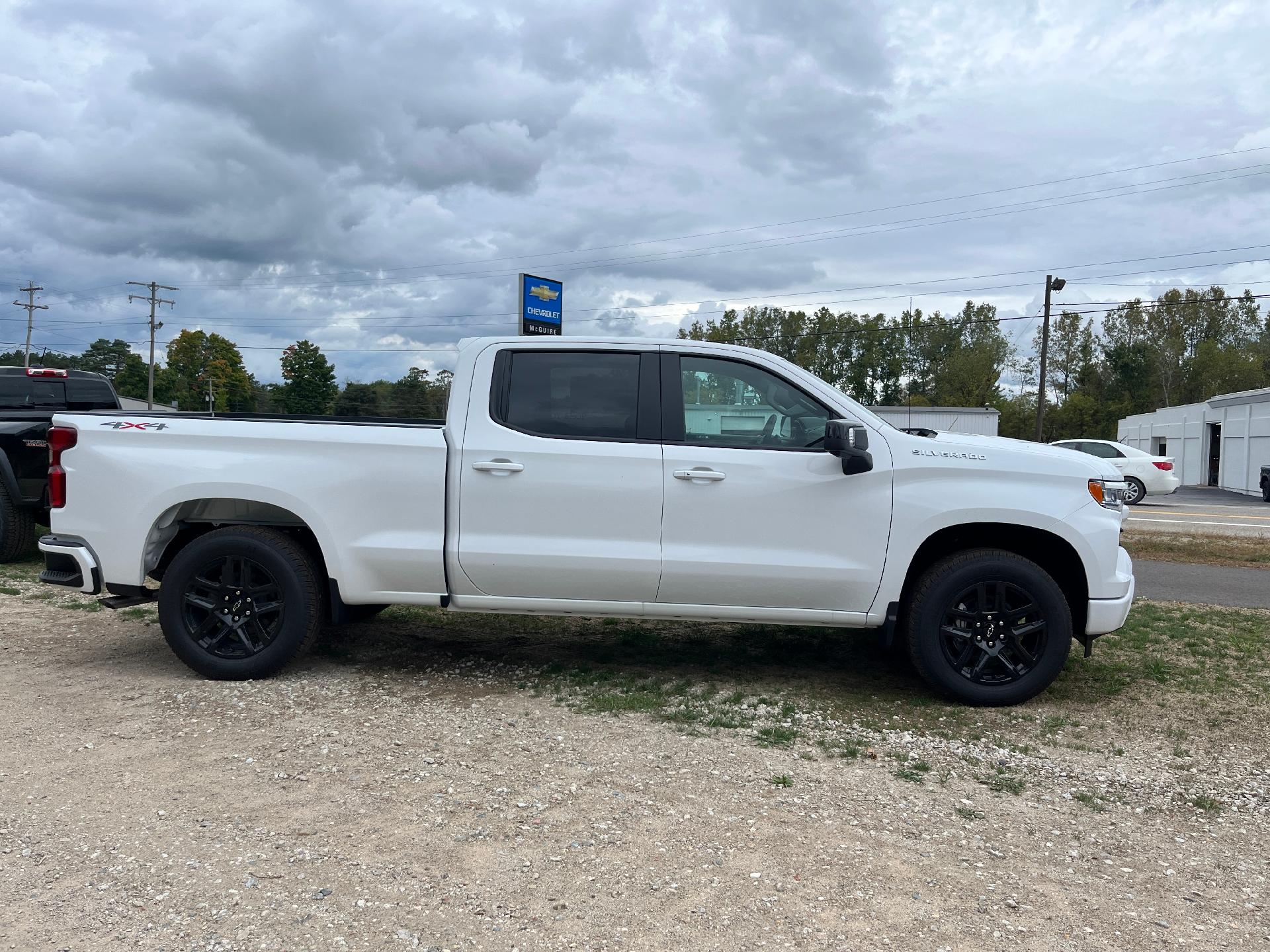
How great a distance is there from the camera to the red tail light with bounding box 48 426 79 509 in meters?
5.27

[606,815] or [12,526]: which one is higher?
[12,526]

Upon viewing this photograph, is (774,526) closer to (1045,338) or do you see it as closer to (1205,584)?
(1205,584)

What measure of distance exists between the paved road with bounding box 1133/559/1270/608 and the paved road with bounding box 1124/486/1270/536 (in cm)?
524

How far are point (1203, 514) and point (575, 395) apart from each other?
2041 cm

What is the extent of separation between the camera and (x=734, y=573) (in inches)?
193

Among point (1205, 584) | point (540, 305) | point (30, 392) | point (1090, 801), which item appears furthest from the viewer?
point (540, 305)

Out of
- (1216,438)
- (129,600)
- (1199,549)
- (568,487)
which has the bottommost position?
(1199,549)

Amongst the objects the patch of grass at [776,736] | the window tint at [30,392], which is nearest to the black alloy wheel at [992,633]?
the patch of grass at [776,736]

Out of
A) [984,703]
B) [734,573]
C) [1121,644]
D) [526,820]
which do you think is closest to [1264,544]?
[1121,644]

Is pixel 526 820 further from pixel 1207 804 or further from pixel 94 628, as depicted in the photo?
pixel 94 628

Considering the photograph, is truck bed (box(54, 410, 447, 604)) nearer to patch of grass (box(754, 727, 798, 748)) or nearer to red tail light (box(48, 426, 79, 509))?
red tail light (box(48, 426, 79, 509))

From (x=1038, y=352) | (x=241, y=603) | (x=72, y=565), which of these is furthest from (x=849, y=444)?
(x=1038, y=352)

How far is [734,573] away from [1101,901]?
89.7 inches

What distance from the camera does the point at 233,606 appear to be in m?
5.22
